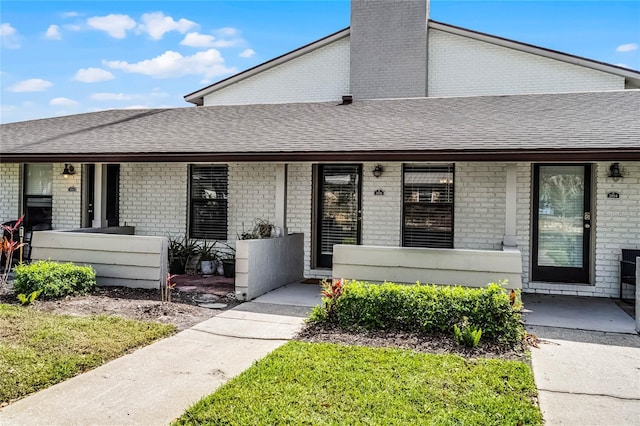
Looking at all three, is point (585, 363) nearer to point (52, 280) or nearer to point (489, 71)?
point (52, 280)

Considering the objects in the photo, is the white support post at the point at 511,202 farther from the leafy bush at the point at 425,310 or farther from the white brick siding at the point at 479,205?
the leafy bush at the point at 425,310

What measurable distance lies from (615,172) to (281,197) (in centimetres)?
570

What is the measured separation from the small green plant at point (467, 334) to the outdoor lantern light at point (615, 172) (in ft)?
14.7

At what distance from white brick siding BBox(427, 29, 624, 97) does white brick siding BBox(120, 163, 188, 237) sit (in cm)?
772

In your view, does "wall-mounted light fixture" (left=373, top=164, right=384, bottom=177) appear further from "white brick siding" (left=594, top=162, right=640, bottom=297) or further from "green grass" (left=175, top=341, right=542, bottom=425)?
"green grass" (left=175, top=341, right=542, bottom=425)

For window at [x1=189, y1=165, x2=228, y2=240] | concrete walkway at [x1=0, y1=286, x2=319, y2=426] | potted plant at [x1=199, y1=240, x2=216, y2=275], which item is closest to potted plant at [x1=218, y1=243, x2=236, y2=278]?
potted plant at [x1=199, y1=240, x2=216, y2=275]

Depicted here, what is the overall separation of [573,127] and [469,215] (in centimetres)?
221

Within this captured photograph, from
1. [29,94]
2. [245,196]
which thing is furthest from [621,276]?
[29,94]

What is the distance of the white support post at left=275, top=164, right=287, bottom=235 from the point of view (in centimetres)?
876

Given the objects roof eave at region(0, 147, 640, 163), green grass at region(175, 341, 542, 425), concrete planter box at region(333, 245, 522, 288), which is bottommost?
green grass at region(175, 341, 542, 425)

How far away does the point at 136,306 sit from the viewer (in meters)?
6.51

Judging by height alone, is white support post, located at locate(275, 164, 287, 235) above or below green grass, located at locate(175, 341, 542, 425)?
above

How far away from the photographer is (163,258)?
7.69 m

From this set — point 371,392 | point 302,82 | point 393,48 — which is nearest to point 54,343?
point 371,392
